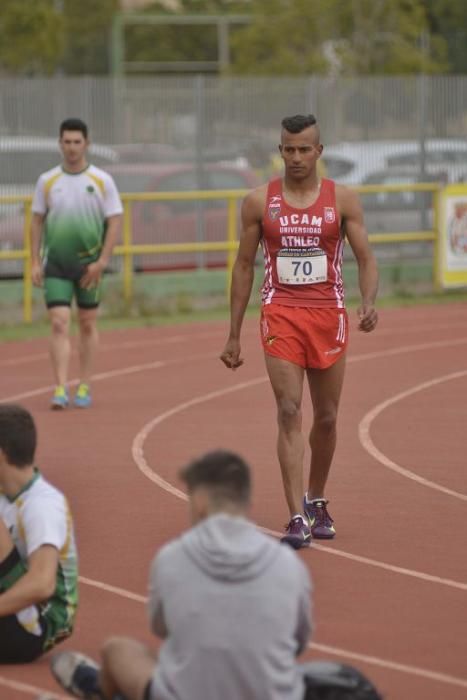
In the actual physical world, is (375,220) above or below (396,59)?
below

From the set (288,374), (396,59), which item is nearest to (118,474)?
(288,374)

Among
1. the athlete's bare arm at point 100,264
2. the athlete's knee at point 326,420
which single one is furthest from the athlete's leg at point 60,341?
the athlete's knee at point 326,420

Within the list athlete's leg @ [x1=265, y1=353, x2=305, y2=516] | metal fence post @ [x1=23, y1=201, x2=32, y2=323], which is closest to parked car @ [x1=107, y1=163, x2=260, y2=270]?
metal fence post @ [x1=23, y1=201, x2=32, y2=323]

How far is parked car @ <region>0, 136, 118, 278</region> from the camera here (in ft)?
72.6

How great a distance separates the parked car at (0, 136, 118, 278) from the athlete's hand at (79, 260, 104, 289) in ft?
23.9

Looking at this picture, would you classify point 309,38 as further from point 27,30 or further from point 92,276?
point 92,276

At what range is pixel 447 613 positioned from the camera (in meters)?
8.20

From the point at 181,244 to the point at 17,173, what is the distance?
2352 mm

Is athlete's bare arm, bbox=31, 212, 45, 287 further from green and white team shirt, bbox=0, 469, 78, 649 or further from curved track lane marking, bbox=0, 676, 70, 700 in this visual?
curved track lane marking, bbox=0, 676, 70, 700

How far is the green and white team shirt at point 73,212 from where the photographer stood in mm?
14922

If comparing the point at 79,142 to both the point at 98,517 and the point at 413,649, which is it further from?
the point at 413,649

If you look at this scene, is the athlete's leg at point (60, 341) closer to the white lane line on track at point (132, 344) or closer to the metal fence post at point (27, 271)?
the white lane line on track at point (132, 344)

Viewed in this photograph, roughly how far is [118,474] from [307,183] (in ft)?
10.3

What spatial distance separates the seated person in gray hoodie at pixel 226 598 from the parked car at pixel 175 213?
18.2m
